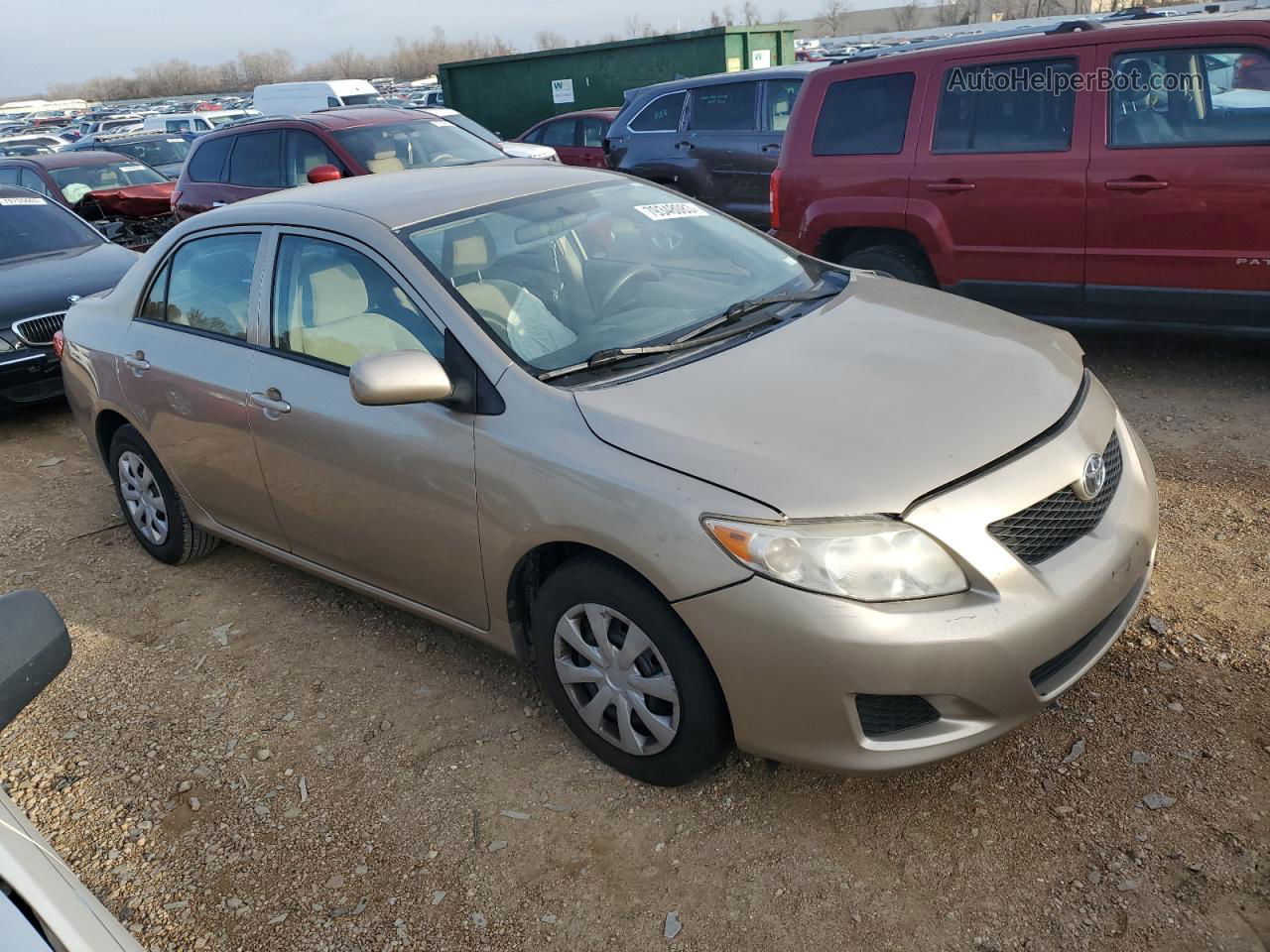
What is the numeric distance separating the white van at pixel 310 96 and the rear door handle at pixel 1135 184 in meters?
22.8

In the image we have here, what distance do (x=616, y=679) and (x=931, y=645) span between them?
88cm

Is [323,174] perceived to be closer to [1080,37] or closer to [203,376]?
[203,376]

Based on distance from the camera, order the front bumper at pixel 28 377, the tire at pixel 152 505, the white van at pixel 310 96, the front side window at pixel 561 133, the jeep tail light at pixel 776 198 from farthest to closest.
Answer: the white van at pixel 310 96 < the front side window at pixel 561 133 < the front bumper at pixel 28 377 < the jeep tail light at pixel 776 198 < the tire at pixel 152 505

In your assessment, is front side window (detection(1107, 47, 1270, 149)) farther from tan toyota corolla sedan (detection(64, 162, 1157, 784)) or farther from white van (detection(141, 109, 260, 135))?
white van (detection(141, 109, 260, 135))

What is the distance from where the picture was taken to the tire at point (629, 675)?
2.63m

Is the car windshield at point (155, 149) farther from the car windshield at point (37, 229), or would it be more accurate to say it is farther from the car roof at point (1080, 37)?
the car roof at point (1080, 37)

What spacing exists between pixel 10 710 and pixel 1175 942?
2410 mm

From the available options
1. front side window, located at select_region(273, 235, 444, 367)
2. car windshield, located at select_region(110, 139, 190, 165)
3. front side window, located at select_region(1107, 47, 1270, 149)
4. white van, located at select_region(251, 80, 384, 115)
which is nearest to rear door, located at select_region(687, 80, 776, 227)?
front side window, located at select_region(1107, 47, 1270, 149)

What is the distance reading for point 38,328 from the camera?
688 cm

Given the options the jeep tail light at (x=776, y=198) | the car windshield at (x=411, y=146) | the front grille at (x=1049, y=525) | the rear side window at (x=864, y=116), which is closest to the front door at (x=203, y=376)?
the front grille at (x=1049, y=525)

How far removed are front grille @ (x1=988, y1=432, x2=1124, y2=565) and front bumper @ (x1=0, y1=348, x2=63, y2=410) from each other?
6269 mm

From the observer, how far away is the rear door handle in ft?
16.9

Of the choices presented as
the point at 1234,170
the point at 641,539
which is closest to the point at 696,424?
the point at 641,539

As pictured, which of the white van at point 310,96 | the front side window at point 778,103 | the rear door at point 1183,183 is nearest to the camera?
the rear door at point 1183,183
